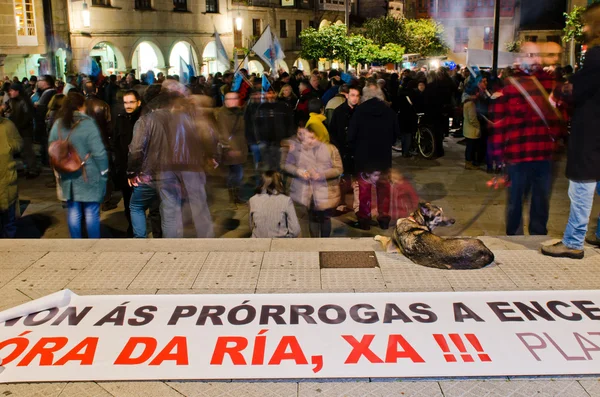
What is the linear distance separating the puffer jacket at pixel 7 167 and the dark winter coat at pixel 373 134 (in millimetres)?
3763

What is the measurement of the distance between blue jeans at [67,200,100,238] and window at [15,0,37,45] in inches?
698

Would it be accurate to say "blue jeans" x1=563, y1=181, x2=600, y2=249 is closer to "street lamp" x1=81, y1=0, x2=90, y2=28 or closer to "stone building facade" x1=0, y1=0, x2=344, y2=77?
"stone building facade" x1=0, y1=0, x2=344, y2=77

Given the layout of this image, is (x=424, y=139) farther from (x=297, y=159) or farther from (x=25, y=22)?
(x=25, y=22)

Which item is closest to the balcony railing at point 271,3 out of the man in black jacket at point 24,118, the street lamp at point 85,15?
the street lamp at point 85,15

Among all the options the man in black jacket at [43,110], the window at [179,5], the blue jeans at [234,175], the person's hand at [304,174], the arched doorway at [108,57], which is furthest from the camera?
the window at [179,5]

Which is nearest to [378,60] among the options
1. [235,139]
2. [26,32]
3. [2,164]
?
[26,32]

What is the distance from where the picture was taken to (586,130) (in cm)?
512

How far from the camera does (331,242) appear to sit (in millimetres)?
6164

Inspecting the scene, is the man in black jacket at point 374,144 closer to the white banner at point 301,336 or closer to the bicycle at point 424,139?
the white banner at point 301,336

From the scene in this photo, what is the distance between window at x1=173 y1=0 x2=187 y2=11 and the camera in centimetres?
3224

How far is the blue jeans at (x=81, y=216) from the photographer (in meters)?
6.65

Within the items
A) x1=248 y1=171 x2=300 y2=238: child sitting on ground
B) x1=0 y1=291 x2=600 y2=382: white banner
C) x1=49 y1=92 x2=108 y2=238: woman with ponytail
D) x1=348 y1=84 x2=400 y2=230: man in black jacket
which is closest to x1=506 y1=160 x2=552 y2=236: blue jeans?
x1=348 y1=84 x2=400 y2=230: man in black jacket

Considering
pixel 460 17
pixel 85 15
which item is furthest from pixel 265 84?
pixel 460 17

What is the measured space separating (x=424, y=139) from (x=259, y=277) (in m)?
8.70
